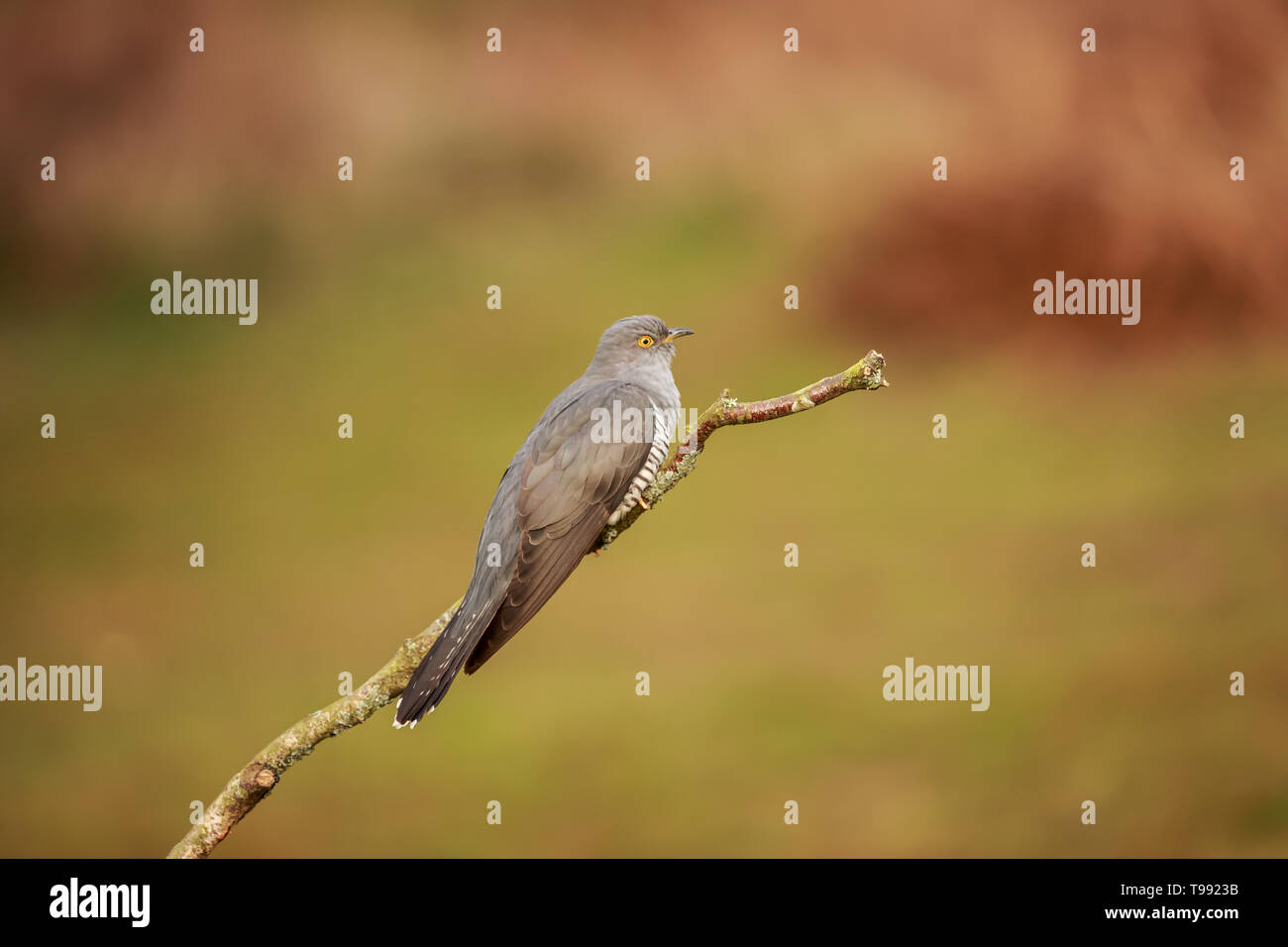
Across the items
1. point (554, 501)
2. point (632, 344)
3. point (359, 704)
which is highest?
point (632, 344)

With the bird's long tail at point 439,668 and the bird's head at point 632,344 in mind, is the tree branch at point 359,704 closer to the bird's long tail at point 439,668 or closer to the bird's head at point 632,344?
the bird's long tail at point 439,668

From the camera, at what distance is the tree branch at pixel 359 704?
2350 millimetres

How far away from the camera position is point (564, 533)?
9.12ft

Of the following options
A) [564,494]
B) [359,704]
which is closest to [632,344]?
[564,494]

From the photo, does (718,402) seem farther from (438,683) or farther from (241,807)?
(241,807)

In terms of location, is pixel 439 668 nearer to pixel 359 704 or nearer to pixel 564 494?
pixel 359 704

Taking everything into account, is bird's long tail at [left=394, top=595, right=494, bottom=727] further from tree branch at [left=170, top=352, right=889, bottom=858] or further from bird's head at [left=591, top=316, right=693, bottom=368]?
bird's head at [left=591, top=316, right=693, bottom=368]

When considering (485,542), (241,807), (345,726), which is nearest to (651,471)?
(485,542)

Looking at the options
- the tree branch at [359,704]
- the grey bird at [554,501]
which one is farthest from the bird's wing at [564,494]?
the tree branch at [359,704]

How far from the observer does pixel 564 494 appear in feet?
9.31

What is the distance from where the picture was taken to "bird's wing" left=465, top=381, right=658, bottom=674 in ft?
8.75

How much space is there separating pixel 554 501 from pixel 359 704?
2.29ft

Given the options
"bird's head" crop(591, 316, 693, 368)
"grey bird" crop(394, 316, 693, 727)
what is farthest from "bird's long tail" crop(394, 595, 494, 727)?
"bird's head" crop(591, 316, 693, 368)

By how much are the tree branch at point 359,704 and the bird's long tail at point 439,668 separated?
5cm
